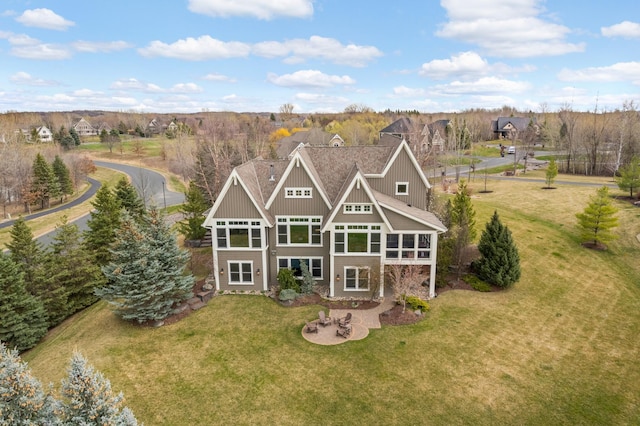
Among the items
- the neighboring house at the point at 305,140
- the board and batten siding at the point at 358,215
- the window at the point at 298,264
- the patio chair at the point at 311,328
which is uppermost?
the neighboring house at the point at 305,140

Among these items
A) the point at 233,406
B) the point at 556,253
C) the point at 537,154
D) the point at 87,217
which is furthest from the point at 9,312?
the point at 537,154

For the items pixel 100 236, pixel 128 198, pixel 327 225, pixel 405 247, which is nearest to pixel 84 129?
pixel 128 198

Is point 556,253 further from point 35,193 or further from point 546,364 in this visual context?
point 35,193

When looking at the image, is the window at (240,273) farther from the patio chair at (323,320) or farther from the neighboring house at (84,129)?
the neighboring house at (84,129)

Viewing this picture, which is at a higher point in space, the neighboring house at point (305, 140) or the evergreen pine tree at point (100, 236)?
the neighboring house at point (305, 140)

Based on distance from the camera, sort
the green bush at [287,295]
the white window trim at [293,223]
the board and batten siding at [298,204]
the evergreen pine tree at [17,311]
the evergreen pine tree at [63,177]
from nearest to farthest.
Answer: the evergreen pine tree at [17,311] < the green bush at [287,295] < the board and batten siding at [298,204] < the white window trim at [293,223] < the evergreen pine tree at [63,177]

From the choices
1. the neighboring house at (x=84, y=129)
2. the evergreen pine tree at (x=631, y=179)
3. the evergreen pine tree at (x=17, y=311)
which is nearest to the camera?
the evergreen pine tree at (x=17, y=311)

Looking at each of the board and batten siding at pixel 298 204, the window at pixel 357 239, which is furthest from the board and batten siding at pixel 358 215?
the board and batten siding at pixel 298 204

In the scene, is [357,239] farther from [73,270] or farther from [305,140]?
[305,140]

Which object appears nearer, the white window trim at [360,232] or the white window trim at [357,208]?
the white window trim at [357,208]
